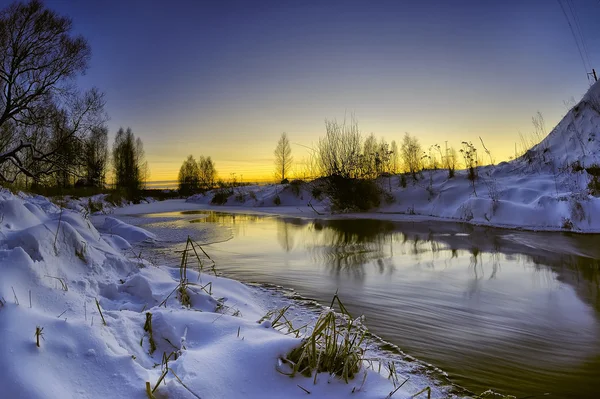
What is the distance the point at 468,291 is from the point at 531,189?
7.54 meters

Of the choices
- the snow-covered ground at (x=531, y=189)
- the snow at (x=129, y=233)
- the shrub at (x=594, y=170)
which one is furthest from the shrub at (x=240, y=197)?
the shrub at (x=594, y=170)

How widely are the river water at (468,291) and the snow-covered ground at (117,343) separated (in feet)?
2.15

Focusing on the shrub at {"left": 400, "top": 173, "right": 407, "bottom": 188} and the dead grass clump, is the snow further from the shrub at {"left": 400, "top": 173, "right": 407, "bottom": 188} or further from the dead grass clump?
the shrub at {"left": 400, "top": 173, "right": 407, "bottom": 188}

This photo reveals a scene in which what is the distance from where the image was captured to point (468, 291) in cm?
367

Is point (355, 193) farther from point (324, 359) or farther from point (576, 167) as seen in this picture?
point (324, 359)

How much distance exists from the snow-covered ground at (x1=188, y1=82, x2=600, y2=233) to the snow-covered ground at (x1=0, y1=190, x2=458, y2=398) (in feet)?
25.2

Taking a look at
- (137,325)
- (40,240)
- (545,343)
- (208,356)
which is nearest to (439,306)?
(545,343)

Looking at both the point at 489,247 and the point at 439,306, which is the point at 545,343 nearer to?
the point at 439,306

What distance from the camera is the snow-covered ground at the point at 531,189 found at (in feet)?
25.3

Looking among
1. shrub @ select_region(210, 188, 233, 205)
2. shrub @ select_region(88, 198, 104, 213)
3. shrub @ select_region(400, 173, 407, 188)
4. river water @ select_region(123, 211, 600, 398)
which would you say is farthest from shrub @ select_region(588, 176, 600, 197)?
shrub @ select_region(88, 198, 104, 213)

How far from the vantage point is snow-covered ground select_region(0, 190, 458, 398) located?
1360 millimetres

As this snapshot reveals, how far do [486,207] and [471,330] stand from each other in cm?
762

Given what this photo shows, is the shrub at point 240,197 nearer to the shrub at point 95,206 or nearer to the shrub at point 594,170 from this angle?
the shrub at point 95,206

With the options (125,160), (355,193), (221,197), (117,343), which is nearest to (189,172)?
(125,160)
